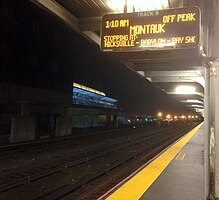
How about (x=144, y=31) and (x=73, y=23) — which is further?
(x=73, y=23)

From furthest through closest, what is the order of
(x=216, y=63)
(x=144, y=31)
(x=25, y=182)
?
(x=25, y=182)
(x=144, y=31)
(x=216, y=63)

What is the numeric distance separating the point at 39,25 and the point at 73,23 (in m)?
18.5

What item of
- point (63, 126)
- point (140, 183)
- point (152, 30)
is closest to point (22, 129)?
point (63, 126)

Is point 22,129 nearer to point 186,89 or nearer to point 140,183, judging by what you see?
point 140,183

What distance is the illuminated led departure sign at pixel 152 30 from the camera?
278 inches

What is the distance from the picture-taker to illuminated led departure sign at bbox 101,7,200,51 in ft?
23.1

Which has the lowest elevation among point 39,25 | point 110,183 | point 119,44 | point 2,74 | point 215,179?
point 110,183

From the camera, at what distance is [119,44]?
303 inches

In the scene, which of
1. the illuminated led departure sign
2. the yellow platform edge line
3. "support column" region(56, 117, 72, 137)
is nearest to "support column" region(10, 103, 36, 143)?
"support column" region(56, 117, 72, 137)

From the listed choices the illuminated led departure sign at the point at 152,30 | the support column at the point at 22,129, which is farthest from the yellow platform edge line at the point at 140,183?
the support column at the point at 22,129

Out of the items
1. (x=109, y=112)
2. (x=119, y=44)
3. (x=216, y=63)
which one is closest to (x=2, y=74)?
(x=119, y=44)

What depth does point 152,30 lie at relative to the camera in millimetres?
7359

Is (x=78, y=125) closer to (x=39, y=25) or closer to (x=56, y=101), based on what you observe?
(x=56, y=101)

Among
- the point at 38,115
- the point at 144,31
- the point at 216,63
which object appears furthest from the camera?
the point at 38,115
